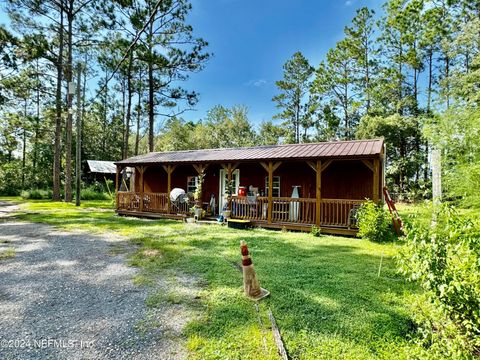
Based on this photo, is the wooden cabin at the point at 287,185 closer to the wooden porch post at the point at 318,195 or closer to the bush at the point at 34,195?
the wooden porch post at the point at 318,195

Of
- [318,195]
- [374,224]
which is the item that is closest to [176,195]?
[318,195]

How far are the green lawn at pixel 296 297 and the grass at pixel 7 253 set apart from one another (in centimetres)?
256

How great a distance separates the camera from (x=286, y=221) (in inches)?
380

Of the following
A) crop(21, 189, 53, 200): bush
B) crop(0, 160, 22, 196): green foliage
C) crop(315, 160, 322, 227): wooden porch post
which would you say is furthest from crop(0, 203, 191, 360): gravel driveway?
crop(0, 160, 22, 196): green foliage

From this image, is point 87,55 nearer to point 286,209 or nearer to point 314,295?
point 286,209

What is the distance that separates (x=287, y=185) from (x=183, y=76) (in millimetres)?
13829

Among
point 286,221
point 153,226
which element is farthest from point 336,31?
point 153,226

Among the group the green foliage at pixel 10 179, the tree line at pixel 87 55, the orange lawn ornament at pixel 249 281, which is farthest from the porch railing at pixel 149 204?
the green foliage at pixel 10 179

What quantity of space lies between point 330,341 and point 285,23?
1835 cm

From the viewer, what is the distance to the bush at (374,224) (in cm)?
767

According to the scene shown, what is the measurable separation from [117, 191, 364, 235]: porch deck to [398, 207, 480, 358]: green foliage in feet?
21.8

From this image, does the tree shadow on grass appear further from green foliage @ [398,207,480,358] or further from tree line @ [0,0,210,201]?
tree line @ [0,0,210,201]

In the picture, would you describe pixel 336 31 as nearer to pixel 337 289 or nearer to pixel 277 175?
pixel 277 175

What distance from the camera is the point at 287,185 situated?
448 inches
